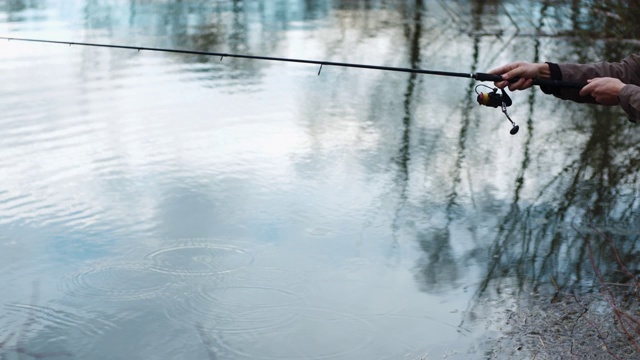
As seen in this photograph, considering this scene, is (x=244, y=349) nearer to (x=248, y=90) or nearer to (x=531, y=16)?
(x=248, y=90)

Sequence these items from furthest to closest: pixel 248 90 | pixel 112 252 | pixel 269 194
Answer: pixel 248 90 → pixel 269 194 → pixel 112 252

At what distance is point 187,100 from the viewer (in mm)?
9359

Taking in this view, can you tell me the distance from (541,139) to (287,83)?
10.1 feet

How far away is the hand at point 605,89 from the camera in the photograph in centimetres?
394

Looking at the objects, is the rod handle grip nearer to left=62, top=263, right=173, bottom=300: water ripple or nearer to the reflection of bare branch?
the reflection of bare branch

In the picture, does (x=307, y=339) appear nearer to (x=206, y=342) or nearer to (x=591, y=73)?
(x=206, y=342)

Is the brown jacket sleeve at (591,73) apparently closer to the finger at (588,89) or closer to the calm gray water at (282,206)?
the finger at (588,89)

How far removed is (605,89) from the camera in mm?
3971

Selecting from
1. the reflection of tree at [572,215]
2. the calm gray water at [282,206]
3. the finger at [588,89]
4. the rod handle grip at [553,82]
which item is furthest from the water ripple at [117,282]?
the finger at [588,89]

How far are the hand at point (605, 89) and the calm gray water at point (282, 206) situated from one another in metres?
1.22

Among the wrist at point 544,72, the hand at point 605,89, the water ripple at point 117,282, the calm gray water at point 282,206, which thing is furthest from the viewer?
the water ripple at point 117,282

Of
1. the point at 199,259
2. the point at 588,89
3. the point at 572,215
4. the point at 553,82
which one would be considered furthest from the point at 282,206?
the point at 588,89

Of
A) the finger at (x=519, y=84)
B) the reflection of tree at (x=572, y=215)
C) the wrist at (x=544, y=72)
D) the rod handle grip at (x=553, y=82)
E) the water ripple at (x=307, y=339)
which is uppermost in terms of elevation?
the wrist at (x=544, y=72)

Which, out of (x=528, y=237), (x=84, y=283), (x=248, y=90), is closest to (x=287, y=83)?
(x=248, y=90)
